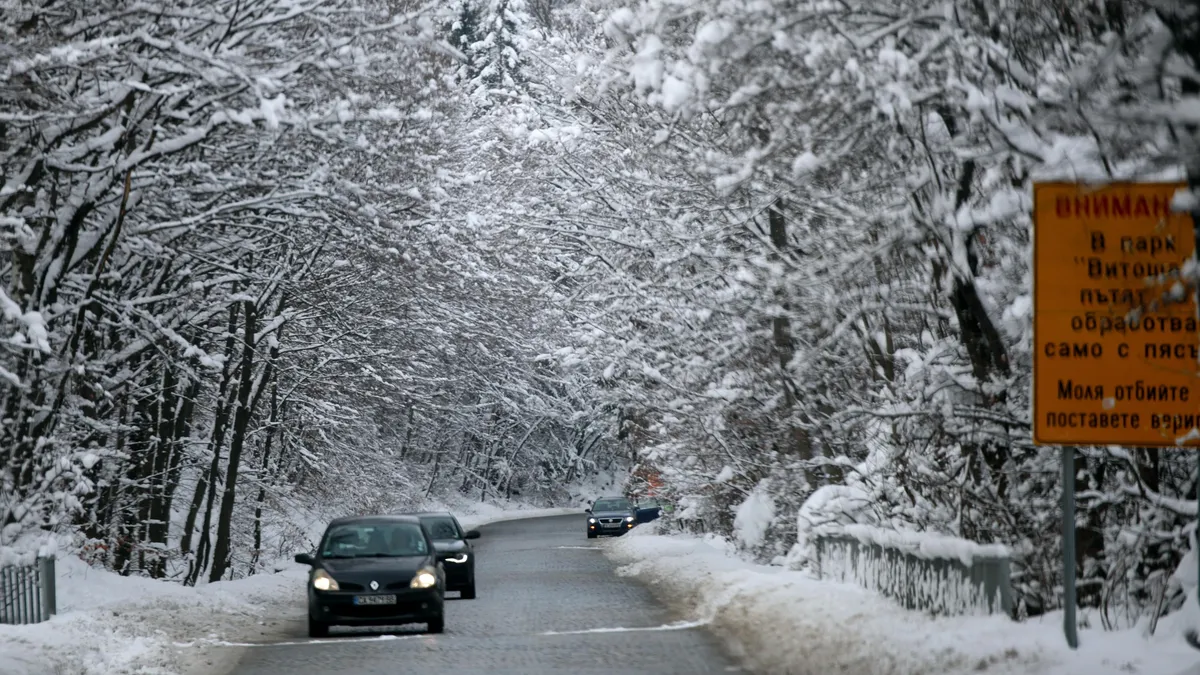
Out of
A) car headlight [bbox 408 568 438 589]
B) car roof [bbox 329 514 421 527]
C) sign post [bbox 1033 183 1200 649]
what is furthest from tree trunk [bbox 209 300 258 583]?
sign post [bbox 1033 183 1200 649]

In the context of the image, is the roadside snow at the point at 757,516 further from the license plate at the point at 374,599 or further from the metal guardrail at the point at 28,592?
the metal guardrail at the point at 28,592

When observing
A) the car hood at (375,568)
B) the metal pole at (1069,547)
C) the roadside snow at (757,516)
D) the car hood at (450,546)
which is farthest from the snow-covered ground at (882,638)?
the car hood at (450,546)

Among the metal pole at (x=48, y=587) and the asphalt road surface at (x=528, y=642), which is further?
the metal pole at (x=48, y=587)

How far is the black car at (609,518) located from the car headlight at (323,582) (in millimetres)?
38179

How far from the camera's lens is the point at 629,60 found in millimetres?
17641

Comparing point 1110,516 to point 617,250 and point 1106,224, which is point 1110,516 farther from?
point 617,250

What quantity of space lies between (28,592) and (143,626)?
5.06 feet

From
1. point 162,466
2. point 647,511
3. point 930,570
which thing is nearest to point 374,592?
point 930,570

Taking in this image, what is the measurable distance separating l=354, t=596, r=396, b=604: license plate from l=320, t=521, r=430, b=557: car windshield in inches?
50.3

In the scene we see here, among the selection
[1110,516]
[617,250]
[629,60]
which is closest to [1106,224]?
[1110,516]

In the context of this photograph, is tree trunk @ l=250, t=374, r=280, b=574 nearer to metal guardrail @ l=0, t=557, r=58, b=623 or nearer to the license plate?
the license plate

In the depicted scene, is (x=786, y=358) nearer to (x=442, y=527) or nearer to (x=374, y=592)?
(x=374, y=592)

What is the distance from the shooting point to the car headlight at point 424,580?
2067cm

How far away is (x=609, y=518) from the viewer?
2359 inches
